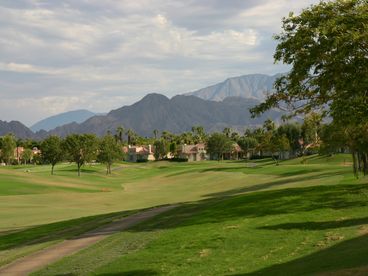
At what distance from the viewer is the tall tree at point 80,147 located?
382ft

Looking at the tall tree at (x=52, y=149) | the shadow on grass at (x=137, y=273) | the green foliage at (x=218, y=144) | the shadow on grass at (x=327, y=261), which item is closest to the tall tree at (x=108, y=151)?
the tall tree at (x=52, y=149)

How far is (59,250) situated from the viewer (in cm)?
2245

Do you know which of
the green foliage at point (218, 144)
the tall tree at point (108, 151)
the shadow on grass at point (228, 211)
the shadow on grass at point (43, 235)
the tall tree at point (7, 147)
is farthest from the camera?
the green foliage at point (218, 144)

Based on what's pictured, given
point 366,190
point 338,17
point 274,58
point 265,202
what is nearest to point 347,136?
point 366,190

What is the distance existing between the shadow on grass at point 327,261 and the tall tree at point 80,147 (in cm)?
10363

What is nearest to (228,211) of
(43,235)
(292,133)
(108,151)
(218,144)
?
(43,235)

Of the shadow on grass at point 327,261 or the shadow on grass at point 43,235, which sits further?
the shadow on grass at point 43,235

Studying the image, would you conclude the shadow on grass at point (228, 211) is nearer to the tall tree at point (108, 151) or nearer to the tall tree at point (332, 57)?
the tall tree at point (332, 57)

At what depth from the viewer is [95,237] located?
83.5 ft

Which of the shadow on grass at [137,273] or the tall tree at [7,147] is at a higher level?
the tall tree at [7,147]

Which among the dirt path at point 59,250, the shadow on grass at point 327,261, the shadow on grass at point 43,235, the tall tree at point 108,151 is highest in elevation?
the tall tree at point 108,151

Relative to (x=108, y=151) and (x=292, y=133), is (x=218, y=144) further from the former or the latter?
(x=108, y=151)

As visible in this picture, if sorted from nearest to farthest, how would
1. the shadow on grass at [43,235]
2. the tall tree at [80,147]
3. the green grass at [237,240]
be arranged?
the green grass at [237,240] → the shadow on grass at [43,235] → the tall tree at [80,147]

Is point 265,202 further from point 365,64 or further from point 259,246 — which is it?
point 259,246
